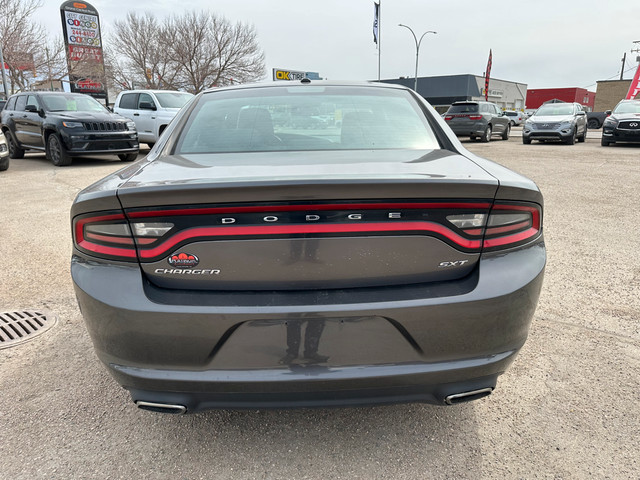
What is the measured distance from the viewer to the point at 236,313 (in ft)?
5.08

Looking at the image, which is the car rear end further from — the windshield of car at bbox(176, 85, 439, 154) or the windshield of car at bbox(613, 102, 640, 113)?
the windshield of car at bbox(176, 85, 439, 154)

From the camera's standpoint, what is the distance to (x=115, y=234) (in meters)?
1.64

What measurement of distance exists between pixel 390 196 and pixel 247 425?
51.3 inches

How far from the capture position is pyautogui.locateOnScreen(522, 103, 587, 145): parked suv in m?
17.6

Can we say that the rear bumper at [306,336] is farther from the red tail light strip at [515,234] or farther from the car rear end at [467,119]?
the car rear end at [467,119]

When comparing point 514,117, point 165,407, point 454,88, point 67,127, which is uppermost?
point 454,88

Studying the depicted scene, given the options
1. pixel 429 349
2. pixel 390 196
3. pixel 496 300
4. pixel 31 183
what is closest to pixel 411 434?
pixel 429 349

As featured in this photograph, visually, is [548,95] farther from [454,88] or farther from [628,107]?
[628,107]

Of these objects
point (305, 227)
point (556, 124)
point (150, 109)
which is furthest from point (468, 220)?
point (556, 124)

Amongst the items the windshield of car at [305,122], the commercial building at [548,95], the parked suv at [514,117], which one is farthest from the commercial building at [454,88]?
the windshield of car at [305,122]

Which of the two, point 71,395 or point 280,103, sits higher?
point 280,103

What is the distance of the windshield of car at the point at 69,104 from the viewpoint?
36.9ft

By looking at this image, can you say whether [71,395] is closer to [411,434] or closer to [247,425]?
[247,425]

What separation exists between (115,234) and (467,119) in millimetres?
19393
